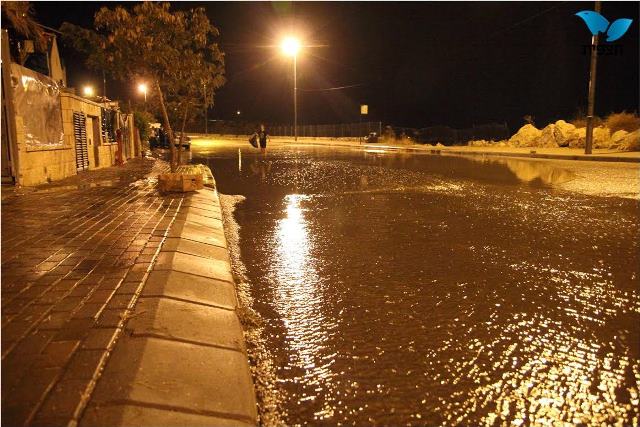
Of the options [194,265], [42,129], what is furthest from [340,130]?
[194,265]

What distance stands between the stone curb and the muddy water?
0.28 m

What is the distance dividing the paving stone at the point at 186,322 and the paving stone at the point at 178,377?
129 millimetres

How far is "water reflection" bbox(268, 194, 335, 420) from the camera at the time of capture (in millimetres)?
3229

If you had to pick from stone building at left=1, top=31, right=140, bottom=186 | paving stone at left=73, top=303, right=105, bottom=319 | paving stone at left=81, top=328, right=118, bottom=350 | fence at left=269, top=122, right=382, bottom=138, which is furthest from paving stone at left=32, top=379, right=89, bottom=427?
fence at left=269, top=122, right=382, bottom=138

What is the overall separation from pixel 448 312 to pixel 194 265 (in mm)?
2557

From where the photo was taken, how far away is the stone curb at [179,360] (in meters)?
2.62


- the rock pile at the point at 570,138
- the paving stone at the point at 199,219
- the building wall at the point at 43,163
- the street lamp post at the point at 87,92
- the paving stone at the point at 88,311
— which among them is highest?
the street lamp post at the point at 87,92

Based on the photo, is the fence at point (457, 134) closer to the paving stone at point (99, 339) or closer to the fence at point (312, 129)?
the fence at point (312, 129)

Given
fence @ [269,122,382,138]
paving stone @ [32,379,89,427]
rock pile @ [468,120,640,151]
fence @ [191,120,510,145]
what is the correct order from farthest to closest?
fence @ [269,122,382,138], fence @ [191,120,510,145], rock pile @ [468,120,640,151], paving stone @ [32,379,89,427]

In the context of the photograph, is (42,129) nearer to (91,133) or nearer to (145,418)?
(91,133)

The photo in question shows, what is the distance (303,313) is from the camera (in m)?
4.41

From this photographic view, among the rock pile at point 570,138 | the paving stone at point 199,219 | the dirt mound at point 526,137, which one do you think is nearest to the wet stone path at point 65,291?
the paving stone at point 199,219

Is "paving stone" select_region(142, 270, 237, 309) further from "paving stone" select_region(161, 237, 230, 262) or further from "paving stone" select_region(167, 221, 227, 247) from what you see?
"paving stone" select_region(167, 221, 227, 247)

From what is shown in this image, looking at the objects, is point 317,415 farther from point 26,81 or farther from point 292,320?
point 26,81
